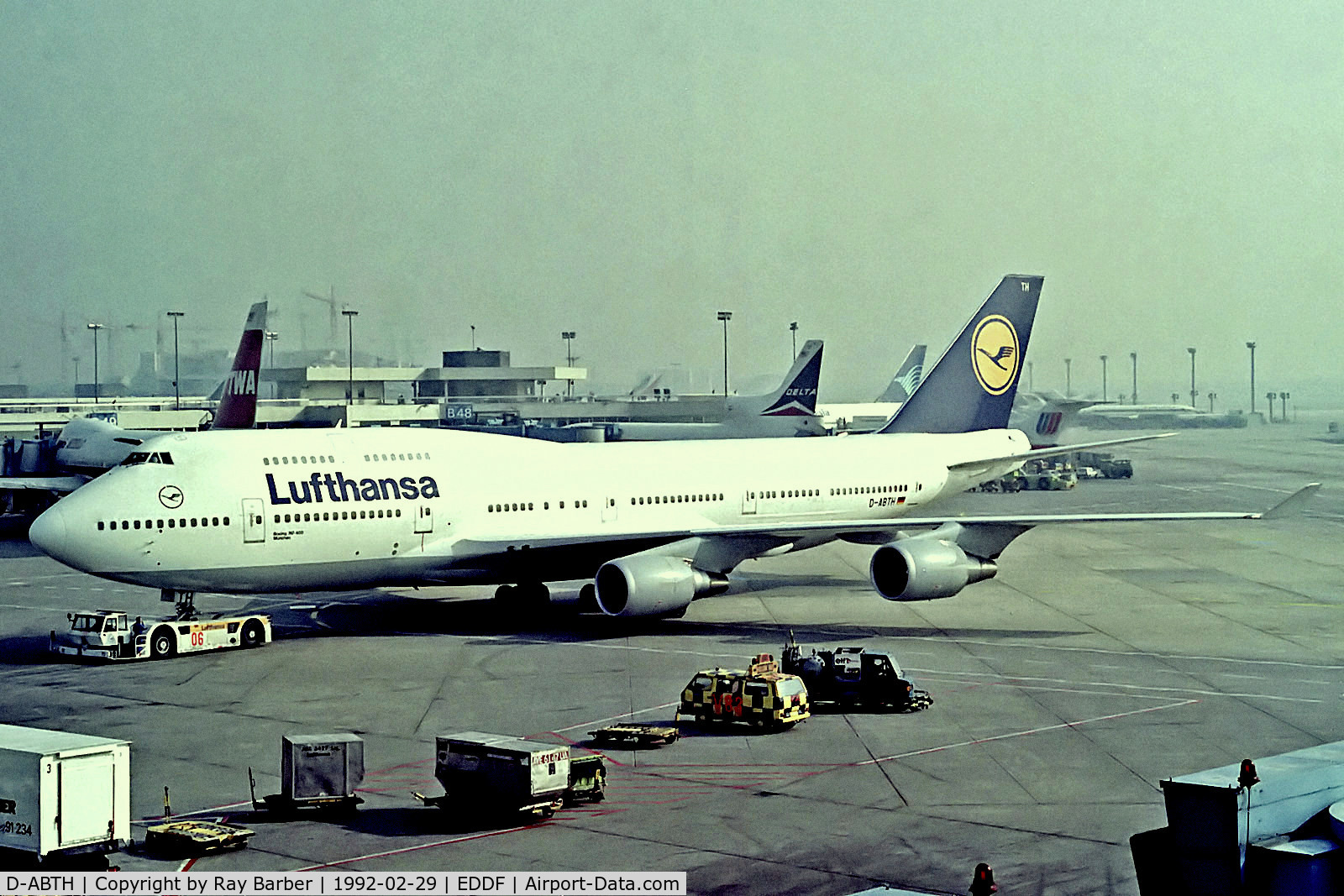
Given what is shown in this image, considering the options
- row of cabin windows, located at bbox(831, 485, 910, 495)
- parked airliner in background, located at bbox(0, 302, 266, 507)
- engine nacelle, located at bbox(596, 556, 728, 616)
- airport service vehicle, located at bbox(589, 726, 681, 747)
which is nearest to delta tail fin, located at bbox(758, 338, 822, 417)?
parked airliner in background, located at bbox(0, 302, 266, 507)

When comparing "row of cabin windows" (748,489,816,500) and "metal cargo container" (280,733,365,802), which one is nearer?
"metal cargo container" (280,733,365,802)

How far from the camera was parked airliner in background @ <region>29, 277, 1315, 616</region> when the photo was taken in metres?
36.3

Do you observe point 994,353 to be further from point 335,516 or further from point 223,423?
point 223,423

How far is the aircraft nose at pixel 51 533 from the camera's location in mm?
35344

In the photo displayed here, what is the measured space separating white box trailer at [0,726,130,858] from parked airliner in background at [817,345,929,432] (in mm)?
100805

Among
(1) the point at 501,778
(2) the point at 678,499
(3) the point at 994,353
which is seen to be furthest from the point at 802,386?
(1) the point at 501,778

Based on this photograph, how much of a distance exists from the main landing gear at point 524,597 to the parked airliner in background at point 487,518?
73 millimetres

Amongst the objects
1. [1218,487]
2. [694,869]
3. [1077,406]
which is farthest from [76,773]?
[1218,487]

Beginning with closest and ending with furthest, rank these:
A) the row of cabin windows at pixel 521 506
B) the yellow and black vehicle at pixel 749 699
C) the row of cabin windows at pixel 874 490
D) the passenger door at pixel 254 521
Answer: the yellow and black vehicle at pixel 749 699
the passenger door at pixel 254 521
the row of cabin windows at pixel 521 506
the row of cabin windows at pixel 874 490

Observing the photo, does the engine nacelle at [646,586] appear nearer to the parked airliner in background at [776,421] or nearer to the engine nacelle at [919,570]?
the engine nacelle at [919,570]

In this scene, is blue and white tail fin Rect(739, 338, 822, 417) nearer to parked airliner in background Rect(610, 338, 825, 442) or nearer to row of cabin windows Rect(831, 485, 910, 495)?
parked airliner in background Rect(610, 338, 825, 442)

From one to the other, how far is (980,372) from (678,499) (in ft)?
51.8

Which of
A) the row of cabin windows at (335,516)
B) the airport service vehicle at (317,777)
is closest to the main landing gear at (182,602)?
the row of cabin windows at (335,516)

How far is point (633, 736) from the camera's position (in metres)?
26.8
